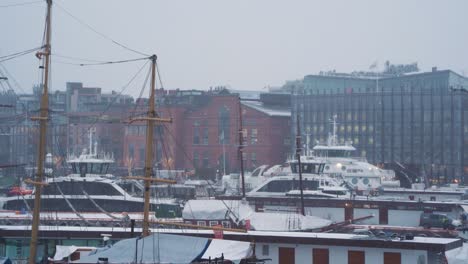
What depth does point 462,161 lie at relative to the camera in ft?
334

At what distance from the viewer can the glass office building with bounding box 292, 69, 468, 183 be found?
10228cm

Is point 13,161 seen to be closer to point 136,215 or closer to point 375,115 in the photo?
point 375,115

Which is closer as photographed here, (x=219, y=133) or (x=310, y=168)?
(x=310, y=168)

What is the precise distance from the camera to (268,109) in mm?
111625

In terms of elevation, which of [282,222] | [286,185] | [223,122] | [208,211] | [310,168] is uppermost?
[223,122]

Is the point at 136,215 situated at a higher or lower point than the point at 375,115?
lower

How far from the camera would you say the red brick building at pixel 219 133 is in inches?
4203

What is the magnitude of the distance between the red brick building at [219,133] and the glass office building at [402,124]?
3.38 m

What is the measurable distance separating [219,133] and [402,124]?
69.0ft

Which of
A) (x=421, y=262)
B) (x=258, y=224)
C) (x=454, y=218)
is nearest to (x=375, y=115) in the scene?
(x=454, y=218)

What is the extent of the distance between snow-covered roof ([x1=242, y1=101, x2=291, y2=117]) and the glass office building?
191 centimetres

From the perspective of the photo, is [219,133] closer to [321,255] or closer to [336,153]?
[336,153]

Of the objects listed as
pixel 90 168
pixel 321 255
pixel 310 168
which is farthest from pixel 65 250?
pixel 310 168

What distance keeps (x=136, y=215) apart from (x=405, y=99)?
61791 millimetres
